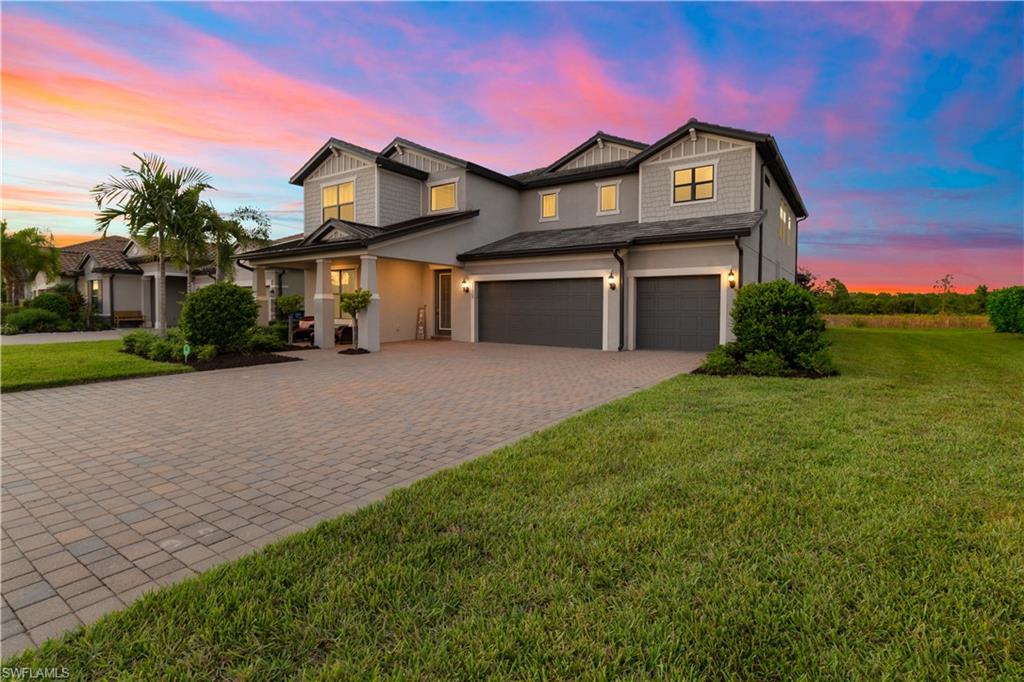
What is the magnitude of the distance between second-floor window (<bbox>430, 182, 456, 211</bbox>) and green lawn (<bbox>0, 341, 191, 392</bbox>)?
11365mm

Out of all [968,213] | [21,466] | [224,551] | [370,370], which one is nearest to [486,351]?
[370,370]

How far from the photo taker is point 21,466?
4.51m

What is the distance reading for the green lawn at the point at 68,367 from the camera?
8516 millimetres

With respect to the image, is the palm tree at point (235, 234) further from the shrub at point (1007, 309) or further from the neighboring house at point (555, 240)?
the shrub at point (1007, 309)

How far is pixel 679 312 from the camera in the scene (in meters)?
15.4

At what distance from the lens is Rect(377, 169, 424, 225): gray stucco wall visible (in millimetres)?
18656

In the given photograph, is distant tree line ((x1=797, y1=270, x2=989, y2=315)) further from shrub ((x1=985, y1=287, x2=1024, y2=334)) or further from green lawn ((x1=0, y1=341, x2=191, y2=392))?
green lawn ((x1=0, y1=341, x2=191, y2=392))

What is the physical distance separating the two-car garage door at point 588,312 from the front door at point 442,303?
1824 millimetres

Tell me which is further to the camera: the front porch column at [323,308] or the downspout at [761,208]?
the front porch column at [323,308]

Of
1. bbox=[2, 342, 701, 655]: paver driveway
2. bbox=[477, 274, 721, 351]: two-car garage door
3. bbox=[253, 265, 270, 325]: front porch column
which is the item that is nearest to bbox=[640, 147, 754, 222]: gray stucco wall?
bbox=[477, 274, 721, 351]: two-car garage door

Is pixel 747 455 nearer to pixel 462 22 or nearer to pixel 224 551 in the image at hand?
pixel 224 551

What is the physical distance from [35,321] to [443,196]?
62.5 feet

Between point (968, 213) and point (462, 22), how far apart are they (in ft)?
91.3

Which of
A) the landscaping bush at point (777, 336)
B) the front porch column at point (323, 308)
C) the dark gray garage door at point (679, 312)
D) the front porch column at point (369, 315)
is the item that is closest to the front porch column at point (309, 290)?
the front porch column at point (323, 308)
